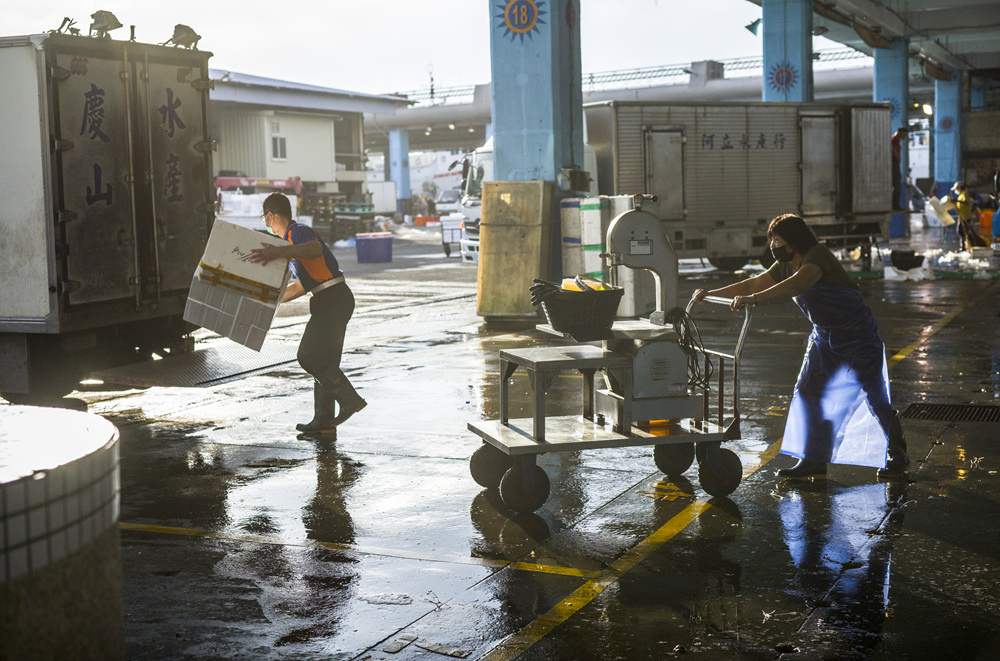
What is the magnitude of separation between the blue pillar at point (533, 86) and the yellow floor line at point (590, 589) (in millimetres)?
9372

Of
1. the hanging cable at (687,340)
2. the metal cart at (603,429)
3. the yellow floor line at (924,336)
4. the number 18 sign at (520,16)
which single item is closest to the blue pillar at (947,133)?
the yellow floor line at (924,336)

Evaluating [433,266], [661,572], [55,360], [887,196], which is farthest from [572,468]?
[433,266]

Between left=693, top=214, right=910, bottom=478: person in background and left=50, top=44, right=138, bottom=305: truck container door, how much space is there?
5.42 metres

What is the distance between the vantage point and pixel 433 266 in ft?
93.3

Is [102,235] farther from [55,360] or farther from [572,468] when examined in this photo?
[572,468]

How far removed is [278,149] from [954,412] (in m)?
42.6

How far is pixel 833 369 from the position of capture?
6703mm

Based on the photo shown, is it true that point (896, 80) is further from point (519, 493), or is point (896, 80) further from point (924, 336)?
point (519, 493)

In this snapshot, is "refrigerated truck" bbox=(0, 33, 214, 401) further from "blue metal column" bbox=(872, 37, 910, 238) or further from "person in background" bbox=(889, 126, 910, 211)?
"blue metal column" bbox=(872, 37, 910, 238)

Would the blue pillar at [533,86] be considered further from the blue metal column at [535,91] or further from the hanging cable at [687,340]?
the hanging cable at [687,340]

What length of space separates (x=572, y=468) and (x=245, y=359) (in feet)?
20.3

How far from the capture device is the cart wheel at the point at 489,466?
657cm

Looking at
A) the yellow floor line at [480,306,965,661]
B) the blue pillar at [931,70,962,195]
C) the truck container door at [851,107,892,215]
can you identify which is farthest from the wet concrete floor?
the blue pillar at [931,70,962,195]

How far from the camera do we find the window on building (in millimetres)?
47781
